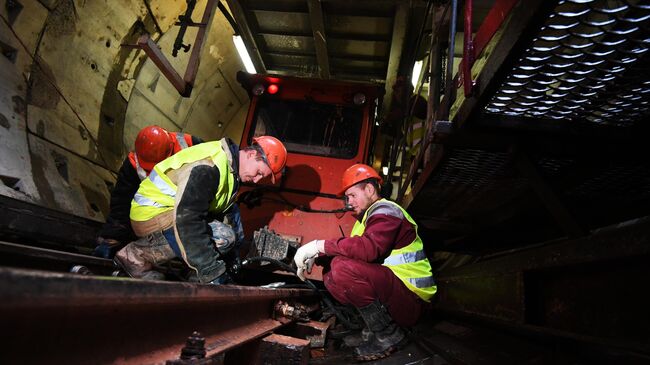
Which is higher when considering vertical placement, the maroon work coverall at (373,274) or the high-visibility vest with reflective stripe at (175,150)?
the high-visibility vest with reflective stripe at (175,150)

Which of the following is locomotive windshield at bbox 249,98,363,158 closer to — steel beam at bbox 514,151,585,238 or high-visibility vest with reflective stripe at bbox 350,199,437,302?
high-visibility vest with reflective stripe at bbox 350,199,437,302

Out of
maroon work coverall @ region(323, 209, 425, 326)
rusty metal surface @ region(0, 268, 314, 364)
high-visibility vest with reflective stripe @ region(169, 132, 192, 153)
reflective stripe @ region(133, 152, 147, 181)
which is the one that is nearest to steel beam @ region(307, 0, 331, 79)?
high-visibility vest with reflective stripe @ region(169, 132, 192, 153)

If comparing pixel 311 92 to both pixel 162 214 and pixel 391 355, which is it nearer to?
pixel 162 214

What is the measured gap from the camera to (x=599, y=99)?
4.61 feet

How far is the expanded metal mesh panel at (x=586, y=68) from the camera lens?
1.03 metres

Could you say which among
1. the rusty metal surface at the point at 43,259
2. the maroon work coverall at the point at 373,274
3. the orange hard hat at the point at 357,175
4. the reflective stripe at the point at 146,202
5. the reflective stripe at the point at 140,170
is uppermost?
the orange hard hat at the point at 357,175

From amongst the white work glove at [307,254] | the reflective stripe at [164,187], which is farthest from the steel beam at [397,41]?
the reflective stripe at [164,187]

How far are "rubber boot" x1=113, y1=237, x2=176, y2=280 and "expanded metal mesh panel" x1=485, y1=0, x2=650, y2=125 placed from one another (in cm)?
231

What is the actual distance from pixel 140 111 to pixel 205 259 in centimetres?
382

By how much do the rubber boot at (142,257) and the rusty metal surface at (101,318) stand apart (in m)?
1.40

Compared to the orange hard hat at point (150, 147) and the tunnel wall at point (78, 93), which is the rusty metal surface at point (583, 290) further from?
the tunnel wall at point (78, 93)

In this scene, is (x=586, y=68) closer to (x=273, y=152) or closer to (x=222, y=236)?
(x=273, y=152)

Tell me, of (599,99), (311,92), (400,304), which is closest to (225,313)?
(400,304)

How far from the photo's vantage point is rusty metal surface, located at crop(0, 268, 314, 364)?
0.58 meters
